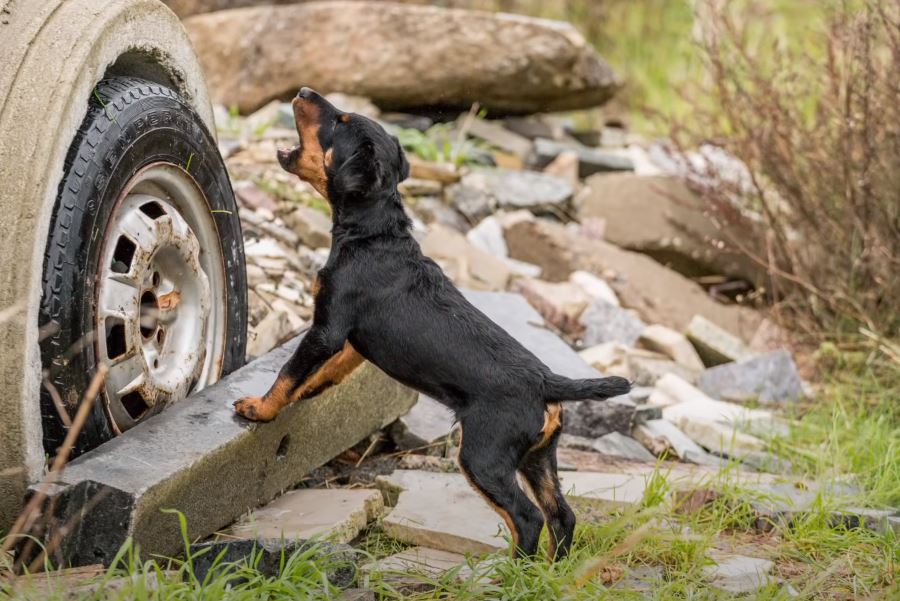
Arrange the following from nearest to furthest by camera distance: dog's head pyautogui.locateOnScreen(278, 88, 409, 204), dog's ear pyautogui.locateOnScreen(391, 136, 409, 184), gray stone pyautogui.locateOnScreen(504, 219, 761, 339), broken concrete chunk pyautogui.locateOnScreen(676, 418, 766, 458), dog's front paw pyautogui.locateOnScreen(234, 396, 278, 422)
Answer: dog's front paw pyautogui.locateOnScreen(234, 396, 278, 422), dog's head pyautogui.locateOnScreen(278, 88, 409, 204), dog's ear pyautogui.locateOnScreen(391, 136, 409, 184), broken concrete chunk pyautogui.locateOnScreen(676, 418, 766, 458), gray stone pyautogui.locateOnScreen(504, 219, 761, 339)

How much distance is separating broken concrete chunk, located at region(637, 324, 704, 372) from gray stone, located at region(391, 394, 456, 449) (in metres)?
2.19

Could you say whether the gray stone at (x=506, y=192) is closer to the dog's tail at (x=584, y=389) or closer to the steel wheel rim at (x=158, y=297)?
the steel wheel rim at (x=158, y=297)

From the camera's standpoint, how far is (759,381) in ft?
19.5

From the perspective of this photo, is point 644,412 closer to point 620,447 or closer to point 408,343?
point 620,447

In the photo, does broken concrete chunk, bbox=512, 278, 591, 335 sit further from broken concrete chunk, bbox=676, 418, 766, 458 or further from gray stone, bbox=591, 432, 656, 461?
gray stone, bbox=591, 432, 656, 461

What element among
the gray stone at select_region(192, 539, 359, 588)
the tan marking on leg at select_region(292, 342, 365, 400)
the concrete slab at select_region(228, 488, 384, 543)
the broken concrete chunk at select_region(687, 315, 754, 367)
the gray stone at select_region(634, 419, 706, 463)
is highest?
the tan marking on leg at select_region(292, 342, 365, 400)

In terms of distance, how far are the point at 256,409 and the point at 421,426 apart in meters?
1.21

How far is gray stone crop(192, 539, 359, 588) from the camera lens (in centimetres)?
292

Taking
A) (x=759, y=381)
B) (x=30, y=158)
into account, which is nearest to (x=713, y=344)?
(x=759, y=381)

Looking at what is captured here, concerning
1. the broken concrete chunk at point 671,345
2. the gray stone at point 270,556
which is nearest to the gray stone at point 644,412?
the broken concrete chunk at point 671,345

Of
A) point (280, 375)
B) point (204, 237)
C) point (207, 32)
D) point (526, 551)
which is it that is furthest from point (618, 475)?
point (207, 32)

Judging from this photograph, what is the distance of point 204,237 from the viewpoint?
3.75m

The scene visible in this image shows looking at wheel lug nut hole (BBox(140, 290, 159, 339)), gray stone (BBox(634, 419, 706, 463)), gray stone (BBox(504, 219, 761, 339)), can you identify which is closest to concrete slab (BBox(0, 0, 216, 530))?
wheel lug nut hole (BBox(140, 290, 159, 339))

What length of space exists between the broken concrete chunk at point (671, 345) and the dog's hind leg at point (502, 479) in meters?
3.38
